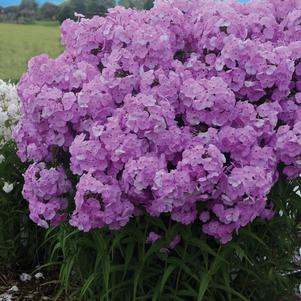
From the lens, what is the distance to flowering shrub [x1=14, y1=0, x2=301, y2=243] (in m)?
A: 2.87

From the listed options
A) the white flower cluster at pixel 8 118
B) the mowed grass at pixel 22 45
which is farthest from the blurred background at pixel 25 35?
the white flower cluster at pixel 8 118

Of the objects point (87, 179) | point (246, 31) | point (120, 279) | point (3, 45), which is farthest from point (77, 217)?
point (3, 45)

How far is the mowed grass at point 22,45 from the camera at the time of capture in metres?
20.1

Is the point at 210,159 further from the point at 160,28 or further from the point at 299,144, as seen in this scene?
the point at 160,28

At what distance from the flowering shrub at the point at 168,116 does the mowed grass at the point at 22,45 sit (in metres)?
15.0

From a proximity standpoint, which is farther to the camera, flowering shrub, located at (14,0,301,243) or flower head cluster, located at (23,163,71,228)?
flower head cluster, located at (23,163,71,228)

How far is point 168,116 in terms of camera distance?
116 inches

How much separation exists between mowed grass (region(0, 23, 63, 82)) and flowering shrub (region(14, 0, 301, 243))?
15.0 meters

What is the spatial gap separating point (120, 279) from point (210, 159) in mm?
853

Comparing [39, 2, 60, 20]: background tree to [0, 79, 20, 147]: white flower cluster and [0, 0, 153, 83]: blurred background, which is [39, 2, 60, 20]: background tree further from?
[0, 79, 20, 147]: white flower cluster

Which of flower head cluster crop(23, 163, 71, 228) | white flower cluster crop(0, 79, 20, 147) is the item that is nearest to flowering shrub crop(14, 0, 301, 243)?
flower head cluster crop(23, 163, 71, 228)

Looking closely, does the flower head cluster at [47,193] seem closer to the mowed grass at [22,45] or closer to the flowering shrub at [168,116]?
the flowering shrub at [168,116]

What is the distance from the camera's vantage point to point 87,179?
113 inches

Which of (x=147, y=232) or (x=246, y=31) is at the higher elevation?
(x=246, y=31)
